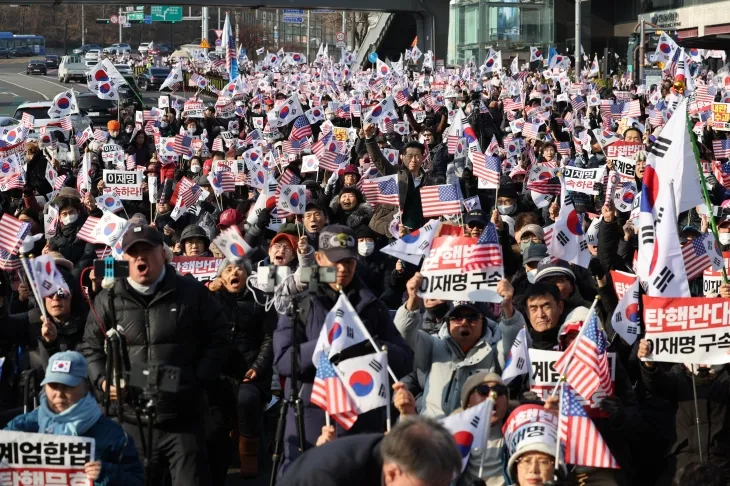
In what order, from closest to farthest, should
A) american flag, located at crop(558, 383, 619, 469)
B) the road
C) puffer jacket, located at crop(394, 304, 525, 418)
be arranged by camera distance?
american flag, located at crop(558, 383, 619, 469) → puffer jacket, located at crop(394, 304, 525, 418) → the road

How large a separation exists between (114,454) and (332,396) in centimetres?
108

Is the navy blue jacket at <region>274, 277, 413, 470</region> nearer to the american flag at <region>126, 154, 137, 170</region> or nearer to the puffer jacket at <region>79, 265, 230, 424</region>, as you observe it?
the puffer jacket at <region>79, 265, 230, 424</region>

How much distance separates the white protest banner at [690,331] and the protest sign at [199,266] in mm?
3400

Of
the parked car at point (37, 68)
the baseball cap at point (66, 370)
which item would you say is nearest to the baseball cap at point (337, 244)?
the baseball cap at point (66, 370)

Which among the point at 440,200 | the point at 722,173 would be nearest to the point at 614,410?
the point at 440,200

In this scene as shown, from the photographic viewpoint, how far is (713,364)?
22.4 ft

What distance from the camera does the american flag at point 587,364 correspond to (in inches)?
254

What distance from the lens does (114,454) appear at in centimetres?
555

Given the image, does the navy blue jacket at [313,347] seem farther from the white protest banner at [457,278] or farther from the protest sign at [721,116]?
the protest sign at [721,116]

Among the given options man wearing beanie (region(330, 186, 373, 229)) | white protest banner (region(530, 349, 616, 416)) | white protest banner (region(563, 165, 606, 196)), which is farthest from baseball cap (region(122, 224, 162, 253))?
white protest banner (region(563, 165, 606, 196))

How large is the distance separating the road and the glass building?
45.5 feet

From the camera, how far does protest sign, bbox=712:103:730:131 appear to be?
1723 cm

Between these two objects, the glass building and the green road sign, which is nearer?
the glass building

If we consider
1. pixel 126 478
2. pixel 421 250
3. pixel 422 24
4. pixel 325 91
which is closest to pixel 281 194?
pixel 421 250
